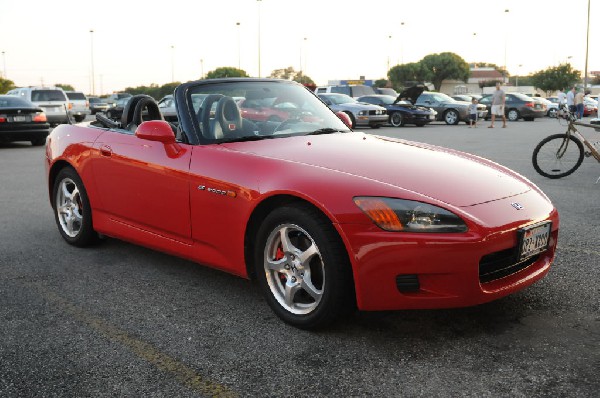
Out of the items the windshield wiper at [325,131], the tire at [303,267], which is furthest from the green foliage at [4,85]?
the tire at [303,267]

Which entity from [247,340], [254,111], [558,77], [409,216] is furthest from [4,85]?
[409,216]

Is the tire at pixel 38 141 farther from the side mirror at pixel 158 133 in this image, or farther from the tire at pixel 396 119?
the side mirror at pixel 158 133

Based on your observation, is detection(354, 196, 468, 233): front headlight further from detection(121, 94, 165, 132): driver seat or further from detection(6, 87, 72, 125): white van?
detection(6, 87, 72, 125): white van

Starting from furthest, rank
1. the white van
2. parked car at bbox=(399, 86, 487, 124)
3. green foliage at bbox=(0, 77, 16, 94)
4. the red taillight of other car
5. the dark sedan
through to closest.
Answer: green foliage at bbox=(0, 77, 16, 94), parked car at bbox=(399, 86, 487, 124), the white van, the red taillight of other car, the dark sedan

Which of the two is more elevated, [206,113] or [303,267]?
[206,113]

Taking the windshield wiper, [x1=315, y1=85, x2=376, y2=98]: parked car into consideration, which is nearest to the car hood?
the windshield wiper

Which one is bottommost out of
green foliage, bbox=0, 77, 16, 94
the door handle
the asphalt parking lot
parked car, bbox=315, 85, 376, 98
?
the asphalt parking lot

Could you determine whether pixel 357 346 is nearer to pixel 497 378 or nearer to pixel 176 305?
pixel 497 378

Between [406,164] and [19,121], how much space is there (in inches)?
574

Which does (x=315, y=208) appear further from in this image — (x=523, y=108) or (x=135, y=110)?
(x=523, y=108)

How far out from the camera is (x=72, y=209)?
5.43 m

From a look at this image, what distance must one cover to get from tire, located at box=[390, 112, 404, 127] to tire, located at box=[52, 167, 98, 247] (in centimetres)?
2113

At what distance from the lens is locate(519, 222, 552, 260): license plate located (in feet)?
11.1

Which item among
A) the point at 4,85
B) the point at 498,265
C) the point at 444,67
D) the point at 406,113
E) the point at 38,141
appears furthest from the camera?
the point at 444,67
